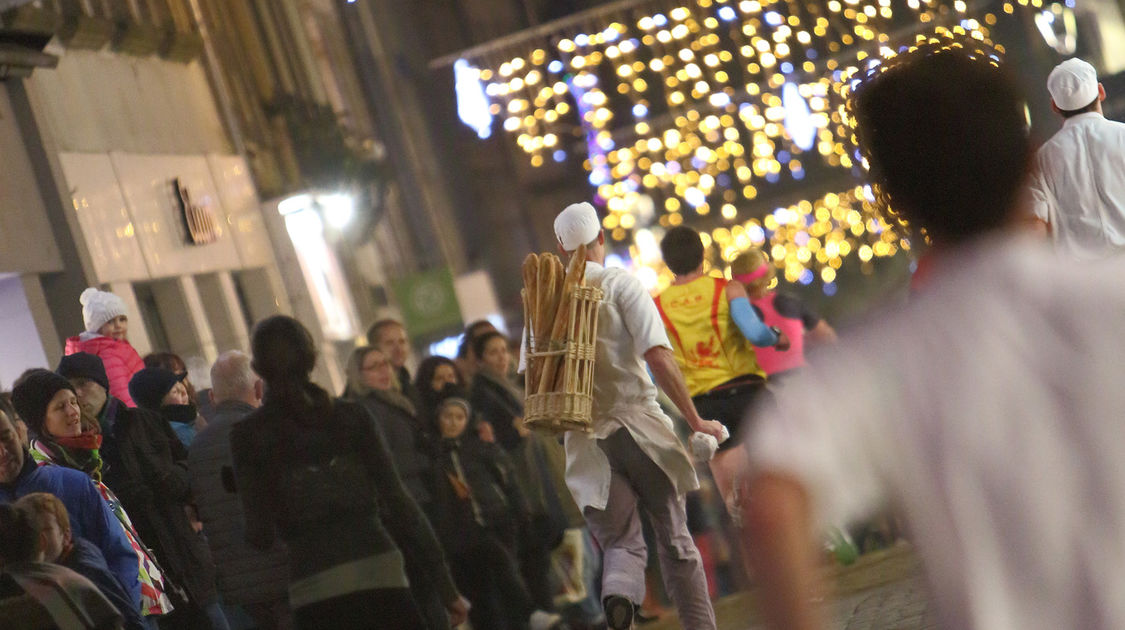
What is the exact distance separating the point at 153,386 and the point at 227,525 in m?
1.87

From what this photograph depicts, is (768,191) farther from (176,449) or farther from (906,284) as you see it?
(906,284)

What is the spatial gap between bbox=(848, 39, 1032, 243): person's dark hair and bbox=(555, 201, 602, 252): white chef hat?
5.73 m

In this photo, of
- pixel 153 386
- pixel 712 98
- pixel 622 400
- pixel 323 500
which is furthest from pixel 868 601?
pixel 712 98

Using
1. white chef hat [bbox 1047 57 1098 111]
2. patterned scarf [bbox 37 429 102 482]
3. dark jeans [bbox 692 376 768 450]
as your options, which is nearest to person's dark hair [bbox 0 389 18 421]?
patterned scarf [bbox 37 429 102 482]

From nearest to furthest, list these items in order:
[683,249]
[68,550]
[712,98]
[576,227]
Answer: [68,550] < [576,227] < [683,249] < [712,98]

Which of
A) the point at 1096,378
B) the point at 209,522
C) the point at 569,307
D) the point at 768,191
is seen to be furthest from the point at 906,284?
the point at 768,191

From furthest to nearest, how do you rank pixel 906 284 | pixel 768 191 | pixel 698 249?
pixel 768 191
pixel 698 249
pixel 906 284

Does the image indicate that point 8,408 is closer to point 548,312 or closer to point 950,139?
point 548,312

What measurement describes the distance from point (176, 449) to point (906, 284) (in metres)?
6.71

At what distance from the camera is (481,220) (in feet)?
149

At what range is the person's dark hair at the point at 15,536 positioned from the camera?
252 inches

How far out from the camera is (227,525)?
A: 7438 mm

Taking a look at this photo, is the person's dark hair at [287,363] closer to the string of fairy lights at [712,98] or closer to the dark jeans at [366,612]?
the dark jeans at [366,612]

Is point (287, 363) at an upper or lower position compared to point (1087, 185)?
upper
